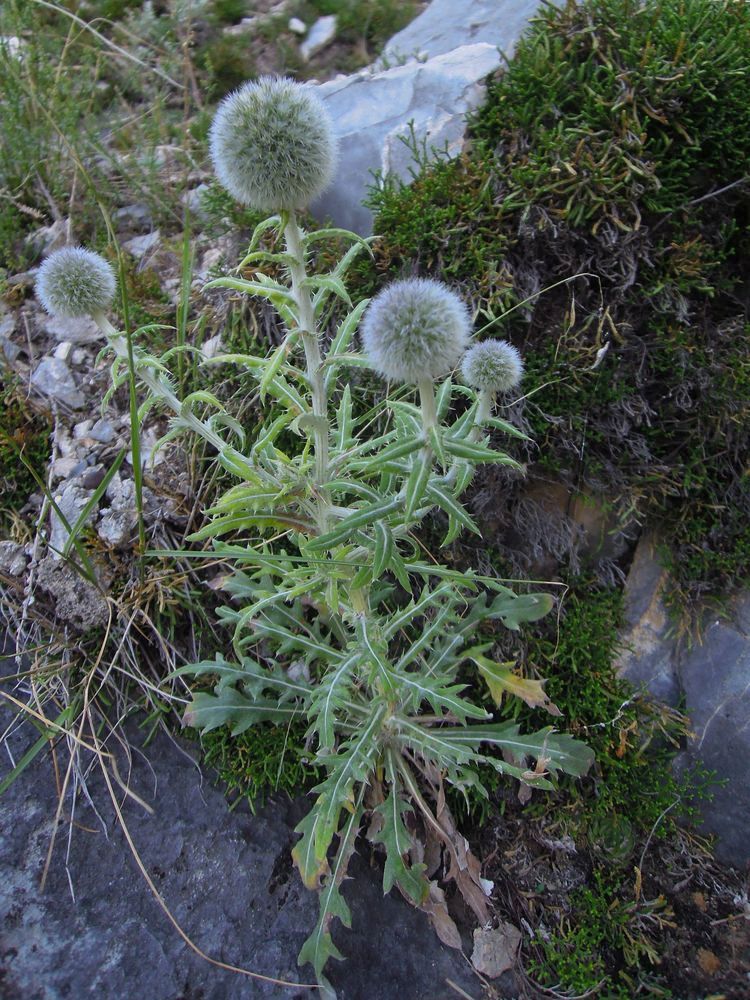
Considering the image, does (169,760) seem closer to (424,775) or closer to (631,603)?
(424,775)

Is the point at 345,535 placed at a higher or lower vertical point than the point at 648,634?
higher

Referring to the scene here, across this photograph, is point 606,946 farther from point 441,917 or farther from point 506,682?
point 506,682

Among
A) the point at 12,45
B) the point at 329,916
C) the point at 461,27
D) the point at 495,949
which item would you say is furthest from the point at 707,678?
the point at 12,45

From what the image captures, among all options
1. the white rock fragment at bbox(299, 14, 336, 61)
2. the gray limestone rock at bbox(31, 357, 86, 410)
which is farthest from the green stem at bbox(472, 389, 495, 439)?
the white rock fragment at bbox(299, 14, 336, 61)

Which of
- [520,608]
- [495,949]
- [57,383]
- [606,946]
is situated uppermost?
[57,383]

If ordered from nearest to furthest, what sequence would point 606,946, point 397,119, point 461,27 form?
point 606,946
point 397,119
point 461,27

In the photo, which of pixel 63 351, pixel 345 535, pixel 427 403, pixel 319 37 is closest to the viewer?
pixel 427 403
